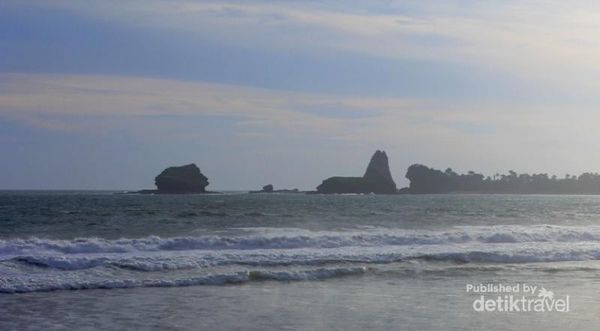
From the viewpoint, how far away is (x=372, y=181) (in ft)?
425

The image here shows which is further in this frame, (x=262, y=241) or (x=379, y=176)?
(x=379, y=176)

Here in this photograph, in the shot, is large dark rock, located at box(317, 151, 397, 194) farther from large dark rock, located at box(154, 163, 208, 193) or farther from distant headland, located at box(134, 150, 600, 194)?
large dark rock, located at box(154, 163, 208, 193)

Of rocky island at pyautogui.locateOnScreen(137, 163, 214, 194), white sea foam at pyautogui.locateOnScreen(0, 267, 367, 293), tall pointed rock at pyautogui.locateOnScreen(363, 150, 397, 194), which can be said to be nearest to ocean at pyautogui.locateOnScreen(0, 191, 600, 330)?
white sea foam at pyautogui.locateOnScreen(0, 267, 367, 293)

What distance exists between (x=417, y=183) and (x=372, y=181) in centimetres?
869

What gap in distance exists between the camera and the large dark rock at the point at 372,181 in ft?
427

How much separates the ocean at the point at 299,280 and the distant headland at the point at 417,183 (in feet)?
242

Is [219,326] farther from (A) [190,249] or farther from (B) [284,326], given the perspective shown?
(A) [190,249]

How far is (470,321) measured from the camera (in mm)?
14891

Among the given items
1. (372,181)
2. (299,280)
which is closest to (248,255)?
(299,280)

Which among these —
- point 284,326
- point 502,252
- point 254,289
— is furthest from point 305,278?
point 502,252

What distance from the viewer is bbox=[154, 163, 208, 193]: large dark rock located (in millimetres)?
109125

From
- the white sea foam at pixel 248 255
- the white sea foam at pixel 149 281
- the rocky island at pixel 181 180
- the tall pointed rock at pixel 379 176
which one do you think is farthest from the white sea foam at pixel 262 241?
the tall pointed rock at pixel 379 176

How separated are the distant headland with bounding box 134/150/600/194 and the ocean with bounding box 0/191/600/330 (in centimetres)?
7376

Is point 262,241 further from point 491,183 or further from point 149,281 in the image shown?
point 491,183
